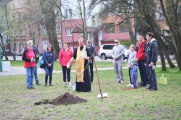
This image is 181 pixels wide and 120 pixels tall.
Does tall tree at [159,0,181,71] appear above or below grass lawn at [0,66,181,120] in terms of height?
above

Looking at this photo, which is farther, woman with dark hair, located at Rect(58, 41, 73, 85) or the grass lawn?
woman with dark hair, located at Rect(58, 41, 73, 85)

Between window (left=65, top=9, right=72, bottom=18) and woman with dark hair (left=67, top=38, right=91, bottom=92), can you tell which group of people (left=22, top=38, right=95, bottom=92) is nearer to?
woman with dark hair (left=67, top=38, right=91, bottom=92)

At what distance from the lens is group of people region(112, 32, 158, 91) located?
35.9 ft

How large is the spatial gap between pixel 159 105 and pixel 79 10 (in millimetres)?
31091

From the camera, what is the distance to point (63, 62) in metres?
14.1

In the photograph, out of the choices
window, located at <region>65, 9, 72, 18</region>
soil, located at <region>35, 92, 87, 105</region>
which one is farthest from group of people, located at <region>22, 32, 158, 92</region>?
window, located at <region>65, 9, 72, 18</region>

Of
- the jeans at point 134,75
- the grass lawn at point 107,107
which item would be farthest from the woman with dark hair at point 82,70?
the jeans at point 134,75

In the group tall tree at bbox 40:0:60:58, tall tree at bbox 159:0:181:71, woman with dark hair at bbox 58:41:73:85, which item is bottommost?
woman with dark hair at bbox 58:41:73:85

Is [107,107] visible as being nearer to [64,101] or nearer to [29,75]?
[64,101]

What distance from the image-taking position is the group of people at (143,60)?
11.0m

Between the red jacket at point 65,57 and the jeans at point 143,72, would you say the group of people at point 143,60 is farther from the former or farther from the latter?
the red jacket at point 65,57

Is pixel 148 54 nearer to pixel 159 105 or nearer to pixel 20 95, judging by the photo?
pixel 159 105

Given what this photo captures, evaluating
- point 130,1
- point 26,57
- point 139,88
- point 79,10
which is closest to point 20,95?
point 26,57

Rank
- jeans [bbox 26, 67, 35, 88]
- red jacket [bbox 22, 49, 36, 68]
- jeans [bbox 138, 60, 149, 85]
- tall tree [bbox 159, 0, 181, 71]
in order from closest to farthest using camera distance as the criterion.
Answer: jeans [bbox 138, 60, 149, 85] < red jacket [bbox 22, 49, 36, 68] < jeans [bbox 26, 67, 35, 88] < tall tree [bbox 159, 0, 181, 71]
